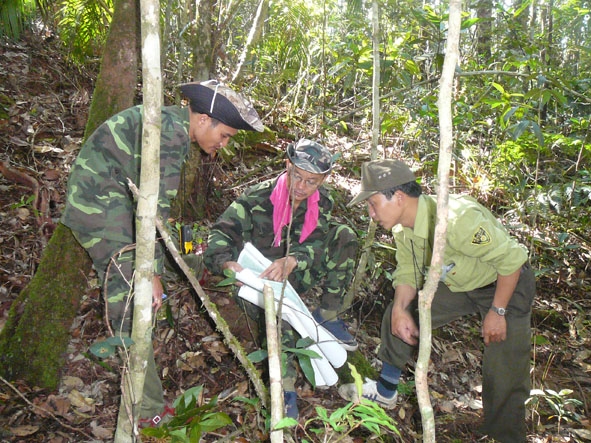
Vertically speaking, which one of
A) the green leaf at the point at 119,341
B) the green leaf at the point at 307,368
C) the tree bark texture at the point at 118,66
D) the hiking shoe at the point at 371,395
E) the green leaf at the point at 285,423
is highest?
the tree bark texture at the point at 118,66

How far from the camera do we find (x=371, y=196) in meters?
3.17

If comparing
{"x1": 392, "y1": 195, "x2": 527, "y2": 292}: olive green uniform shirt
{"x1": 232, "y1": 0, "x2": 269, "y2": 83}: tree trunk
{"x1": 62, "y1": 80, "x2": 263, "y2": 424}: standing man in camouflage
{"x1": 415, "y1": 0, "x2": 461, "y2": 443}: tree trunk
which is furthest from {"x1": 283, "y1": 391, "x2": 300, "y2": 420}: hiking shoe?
{"x1": 232, "y1": 0, "x2": 269, "y2": 83}: tree trunk

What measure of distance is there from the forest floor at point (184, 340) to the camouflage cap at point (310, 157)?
4.18ft

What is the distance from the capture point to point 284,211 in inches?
147

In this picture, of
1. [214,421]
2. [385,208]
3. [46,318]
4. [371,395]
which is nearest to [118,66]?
[46,318]

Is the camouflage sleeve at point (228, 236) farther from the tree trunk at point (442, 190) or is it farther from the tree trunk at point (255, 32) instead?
the tree trunk at point (255, 32)

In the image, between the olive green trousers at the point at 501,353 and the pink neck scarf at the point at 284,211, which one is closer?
the olive green trousers at the point at 501,353

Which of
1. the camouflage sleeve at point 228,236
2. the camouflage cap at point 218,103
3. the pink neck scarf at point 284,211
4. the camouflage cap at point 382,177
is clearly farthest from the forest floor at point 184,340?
the camouflage cap at point 218,103

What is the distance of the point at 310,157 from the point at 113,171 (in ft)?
4.65

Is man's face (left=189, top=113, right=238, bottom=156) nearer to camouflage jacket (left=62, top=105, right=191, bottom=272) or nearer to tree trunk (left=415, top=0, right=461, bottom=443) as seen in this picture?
camouflage jacket (left=62, top=105, right=191, bottom=272)

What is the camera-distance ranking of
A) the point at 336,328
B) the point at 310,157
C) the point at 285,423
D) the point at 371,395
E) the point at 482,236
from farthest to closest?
the point at 336,328
the point at 371,395
the point at 310,157
the point at 482,236
the point at 285,423

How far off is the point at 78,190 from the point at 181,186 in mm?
2165

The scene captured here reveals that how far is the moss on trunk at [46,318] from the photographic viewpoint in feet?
10.1

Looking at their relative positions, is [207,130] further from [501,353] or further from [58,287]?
[501,353]
